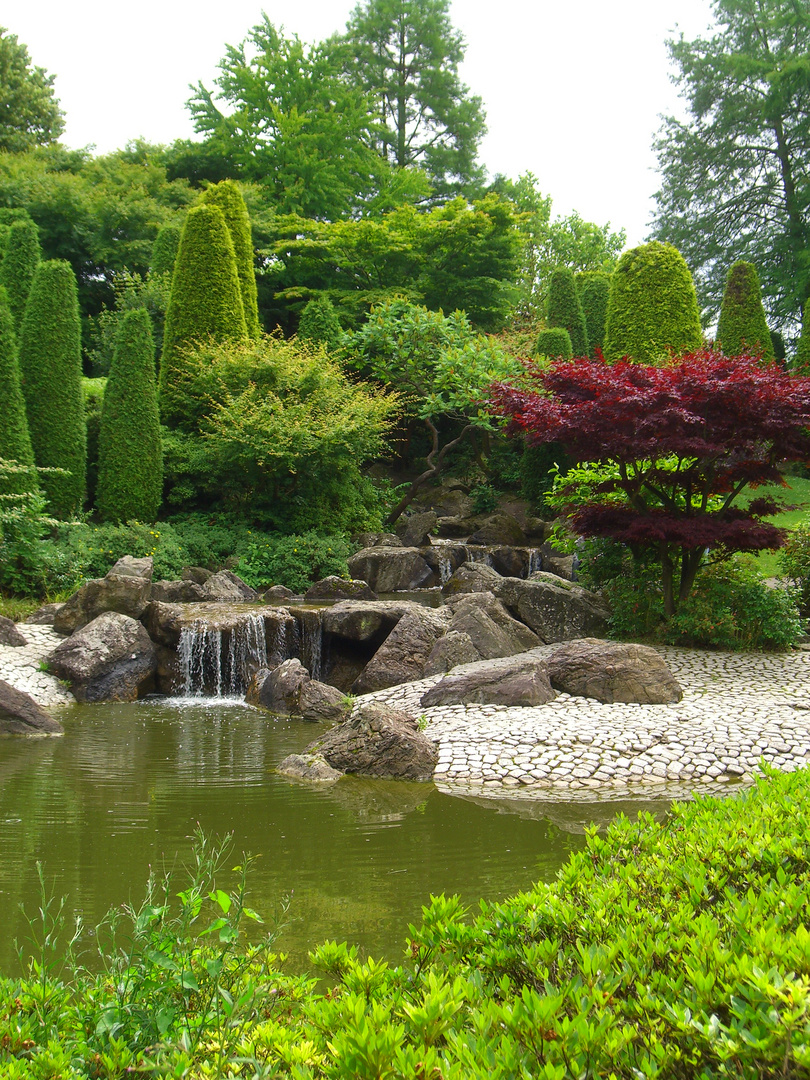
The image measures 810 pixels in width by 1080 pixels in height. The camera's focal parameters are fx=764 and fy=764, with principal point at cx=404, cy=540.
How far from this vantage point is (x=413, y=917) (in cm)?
339

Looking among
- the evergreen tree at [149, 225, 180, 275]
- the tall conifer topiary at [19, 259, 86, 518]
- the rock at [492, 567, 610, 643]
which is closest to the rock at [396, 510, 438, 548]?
the tall conifer topiary at [19, 259, 86, 518]

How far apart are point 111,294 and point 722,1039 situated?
2547 cm

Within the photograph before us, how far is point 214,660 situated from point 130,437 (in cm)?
741

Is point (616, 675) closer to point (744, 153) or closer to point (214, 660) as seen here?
point (214, 660)

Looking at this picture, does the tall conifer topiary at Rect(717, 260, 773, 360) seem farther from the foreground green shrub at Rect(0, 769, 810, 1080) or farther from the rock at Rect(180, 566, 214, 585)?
the foreground green shrub at Rect(0, 769, 810, 1080)

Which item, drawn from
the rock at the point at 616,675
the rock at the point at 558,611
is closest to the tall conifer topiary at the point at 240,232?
the rock at the point at 558,611

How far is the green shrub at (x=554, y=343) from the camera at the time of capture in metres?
21.1

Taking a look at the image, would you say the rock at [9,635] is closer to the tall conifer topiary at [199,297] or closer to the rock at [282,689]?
the rock at [282,689]

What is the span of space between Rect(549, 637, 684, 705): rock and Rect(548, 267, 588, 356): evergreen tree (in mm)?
17850

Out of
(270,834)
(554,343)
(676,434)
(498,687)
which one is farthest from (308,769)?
(554,343)

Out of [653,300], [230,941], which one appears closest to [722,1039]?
[230,941]

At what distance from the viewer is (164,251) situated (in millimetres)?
20938

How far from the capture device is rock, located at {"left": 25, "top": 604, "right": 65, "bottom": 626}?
1038 centimetres

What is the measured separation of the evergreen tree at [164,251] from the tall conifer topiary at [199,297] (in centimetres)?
257
